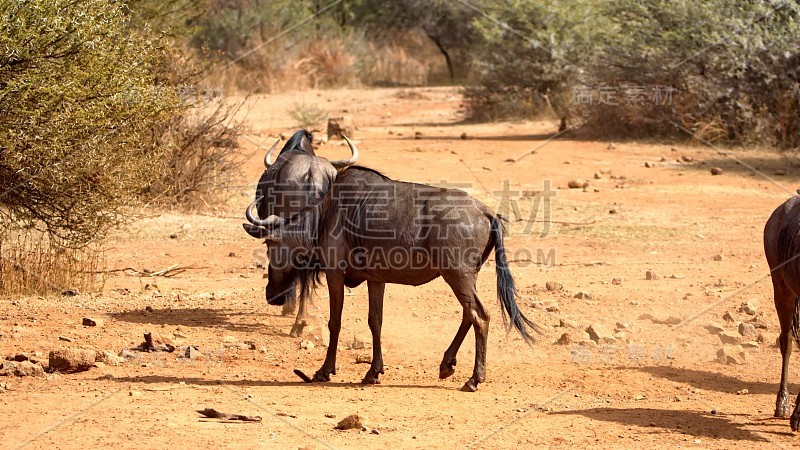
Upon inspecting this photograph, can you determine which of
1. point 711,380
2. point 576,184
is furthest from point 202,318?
point 576,184

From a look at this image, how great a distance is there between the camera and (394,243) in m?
6.90

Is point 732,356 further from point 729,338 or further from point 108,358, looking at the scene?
point 108,358

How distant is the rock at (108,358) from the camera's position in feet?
23.9

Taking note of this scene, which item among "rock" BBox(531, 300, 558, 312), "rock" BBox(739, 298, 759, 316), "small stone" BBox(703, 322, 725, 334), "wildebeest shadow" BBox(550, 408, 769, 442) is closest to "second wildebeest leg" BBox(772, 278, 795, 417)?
"wildebeest shadow" BBox(550, 408, 769, 442)

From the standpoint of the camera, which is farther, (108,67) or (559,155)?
(559,155)

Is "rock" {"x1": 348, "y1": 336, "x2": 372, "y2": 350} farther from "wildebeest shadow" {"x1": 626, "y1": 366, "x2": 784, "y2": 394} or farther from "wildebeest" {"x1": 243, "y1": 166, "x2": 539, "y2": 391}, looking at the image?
"wildebeest shadow" {"x1": 626, "y1": 366, "x2": 784, "y2": 394}

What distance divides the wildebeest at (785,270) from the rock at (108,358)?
443 centimetres

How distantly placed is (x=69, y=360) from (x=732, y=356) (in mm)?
4778

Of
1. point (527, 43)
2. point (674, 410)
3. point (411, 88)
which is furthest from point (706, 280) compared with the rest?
point (411, 88)

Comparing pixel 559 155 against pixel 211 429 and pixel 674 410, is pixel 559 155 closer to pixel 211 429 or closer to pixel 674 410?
pixel 674 410

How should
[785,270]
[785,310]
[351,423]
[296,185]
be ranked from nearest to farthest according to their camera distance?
[351,423] → [785,270] → [785,310] → [296,185]

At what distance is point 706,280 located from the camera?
9906 millimetres

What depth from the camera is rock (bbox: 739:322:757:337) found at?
327 inches

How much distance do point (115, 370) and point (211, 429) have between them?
1.79 meters
